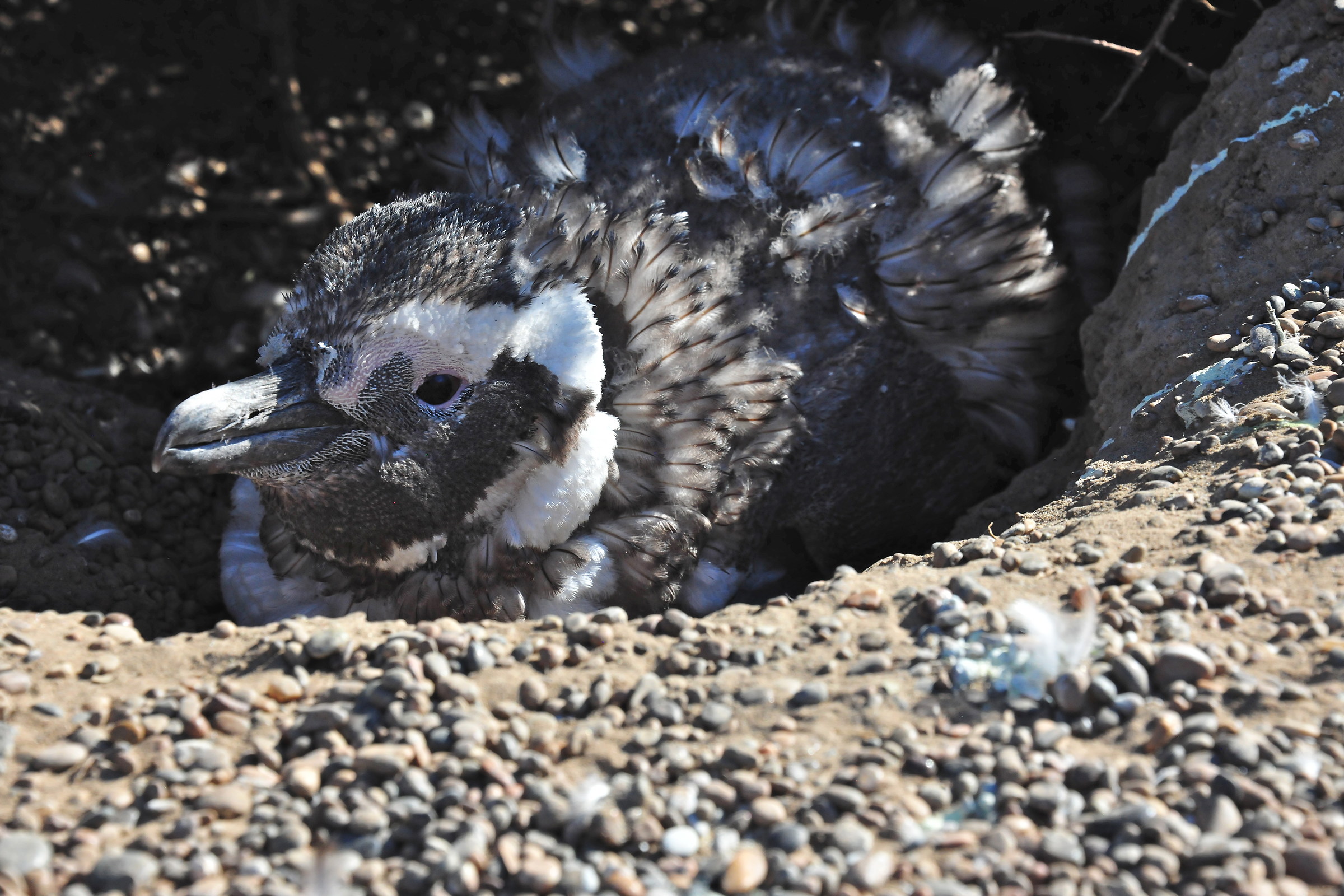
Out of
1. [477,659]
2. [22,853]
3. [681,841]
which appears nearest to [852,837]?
[681,841]

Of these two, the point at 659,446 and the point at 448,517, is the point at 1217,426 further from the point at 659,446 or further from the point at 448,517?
the point at 448,517

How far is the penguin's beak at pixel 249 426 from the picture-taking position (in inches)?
92.2

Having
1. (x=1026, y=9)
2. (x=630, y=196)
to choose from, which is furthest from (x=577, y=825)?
(x=1026, y=9)

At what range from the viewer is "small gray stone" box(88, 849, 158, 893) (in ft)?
4.70

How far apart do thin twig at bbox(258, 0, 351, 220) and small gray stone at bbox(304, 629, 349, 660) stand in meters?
2.76

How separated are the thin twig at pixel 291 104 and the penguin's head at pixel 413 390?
6.17 ft

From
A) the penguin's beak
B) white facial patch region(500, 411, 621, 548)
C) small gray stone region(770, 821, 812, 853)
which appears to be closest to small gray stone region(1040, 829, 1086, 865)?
small gray stone region(770, 821, 812, 853)

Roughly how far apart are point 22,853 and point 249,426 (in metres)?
1.06

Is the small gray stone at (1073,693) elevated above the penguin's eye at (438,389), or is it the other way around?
the penguin's eye at (438,389)

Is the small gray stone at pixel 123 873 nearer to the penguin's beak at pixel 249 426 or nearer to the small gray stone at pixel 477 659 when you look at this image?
the small gray stone at pixel 477 659

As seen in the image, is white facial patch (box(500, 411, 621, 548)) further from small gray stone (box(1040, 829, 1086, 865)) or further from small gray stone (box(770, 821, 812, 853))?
small gray stone (box(1040, 829, 1086, 865))

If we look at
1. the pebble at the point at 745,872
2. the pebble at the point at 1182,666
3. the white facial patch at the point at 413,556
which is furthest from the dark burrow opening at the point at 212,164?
the pebble at the point at 745,872

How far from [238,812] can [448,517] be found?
1033 millimetres

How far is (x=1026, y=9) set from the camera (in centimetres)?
413
